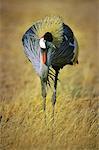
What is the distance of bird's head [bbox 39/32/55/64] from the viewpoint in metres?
4.60

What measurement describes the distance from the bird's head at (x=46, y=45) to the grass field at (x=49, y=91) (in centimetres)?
52

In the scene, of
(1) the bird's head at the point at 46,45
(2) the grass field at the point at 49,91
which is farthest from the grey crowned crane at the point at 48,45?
(2) the grass field at the point at 49,91

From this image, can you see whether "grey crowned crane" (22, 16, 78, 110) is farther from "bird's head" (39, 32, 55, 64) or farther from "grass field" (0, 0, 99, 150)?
"grass field" (0, 0, 99, 150)

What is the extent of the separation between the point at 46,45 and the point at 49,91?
1047 millimetres

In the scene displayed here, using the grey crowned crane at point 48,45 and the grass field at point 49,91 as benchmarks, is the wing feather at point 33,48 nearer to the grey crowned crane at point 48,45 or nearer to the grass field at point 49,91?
the grey crowned crane at point 48,45

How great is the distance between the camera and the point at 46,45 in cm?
461

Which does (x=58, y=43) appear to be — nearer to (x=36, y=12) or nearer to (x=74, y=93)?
(x=74, y=93)

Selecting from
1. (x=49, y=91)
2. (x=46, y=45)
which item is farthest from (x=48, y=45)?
(x=49, y=91)

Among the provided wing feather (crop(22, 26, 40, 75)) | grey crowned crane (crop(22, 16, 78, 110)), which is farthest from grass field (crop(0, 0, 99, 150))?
wing feather (crop(22, 26, 40, 75))

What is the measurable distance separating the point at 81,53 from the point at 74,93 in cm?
206

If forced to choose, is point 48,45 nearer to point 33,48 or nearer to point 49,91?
point 33,48

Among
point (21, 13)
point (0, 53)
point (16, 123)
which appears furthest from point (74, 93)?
point (21, 13)

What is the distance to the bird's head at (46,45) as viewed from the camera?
181 inches

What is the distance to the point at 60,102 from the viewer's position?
5.22 metres
